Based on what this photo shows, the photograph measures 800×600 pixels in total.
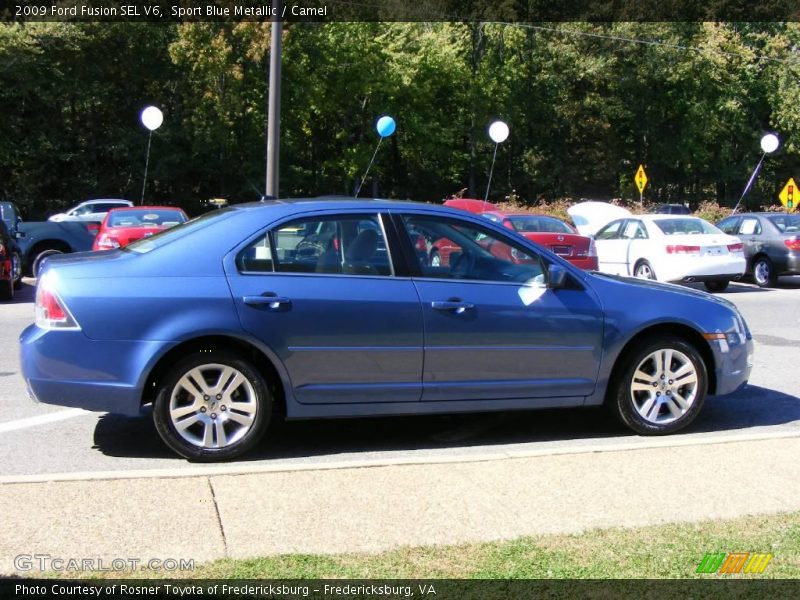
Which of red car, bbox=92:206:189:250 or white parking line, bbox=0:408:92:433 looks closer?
white parking line, bbox=0:408:92:433

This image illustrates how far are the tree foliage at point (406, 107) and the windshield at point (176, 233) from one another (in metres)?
29.9

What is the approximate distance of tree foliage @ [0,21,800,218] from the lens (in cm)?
3812

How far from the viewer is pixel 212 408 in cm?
572

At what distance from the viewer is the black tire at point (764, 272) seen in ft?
63.7

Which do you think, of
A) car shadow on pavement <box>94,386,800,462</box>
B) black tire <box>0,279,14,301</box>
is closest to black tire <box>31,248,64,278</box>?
black tire <box>0,279,14,301</box>

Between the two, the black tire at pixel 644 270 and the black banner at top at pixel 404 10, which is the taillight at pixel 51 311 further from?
the black banner at top at pixel 404 10

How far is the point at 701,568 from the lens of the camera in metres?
3.94

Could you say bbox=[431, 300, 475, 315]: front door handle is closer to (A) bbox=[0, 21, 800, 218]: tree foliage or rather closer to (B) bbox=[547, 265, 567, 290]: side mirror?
(B) bbox=[547, 265, 567, 290]: side mirror

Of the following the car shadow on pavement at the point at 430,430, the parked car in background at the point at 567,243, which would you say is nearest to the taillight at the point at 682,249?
the parked car in background at the point at 567,243

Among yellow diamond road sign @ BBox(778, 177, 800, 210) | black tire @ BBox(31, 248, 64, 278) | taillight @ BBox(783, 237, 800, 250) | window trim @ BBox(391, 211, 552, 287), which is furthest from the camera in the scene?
yellow diamond road sign @ BBox(778, 177, 800, 210)

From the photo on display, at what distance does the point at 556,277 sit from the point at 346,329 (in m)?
1.43

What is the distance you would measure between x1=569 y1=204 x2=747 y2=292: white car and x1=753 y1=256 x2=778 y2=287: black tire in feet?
4.61

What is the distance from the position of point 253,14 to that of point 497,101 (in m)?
16.3

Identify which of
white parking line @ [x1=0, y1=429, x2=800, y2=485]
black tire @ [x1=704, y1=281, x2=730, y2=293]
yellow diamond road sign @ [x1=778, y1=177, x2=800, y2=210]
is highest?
yellow diamond road sign @ [x1=778, y1=177, x2=800, y2=210]
